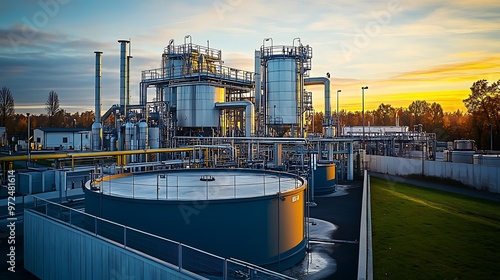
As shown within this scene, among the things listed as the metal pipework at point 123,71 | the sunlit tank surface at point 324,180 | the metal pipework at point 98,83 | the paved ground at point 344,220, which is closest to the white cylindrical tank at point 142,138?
the metal pipework at point 123,71

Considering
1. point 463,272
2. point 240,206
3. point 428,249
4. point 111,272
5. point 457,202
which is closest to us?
point 111,272

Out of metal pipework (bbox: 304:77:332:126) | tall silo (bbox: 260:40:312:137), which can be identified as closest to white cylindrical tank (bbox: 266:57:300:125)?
tall silo (bbox: 260:40:312:137)

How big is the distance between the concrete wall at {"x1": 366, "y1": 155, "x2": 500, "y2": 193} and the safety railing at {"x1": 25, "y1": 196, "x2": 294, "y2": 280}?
2990 centimetres

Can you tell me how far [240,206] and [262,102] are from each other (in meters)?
31.6

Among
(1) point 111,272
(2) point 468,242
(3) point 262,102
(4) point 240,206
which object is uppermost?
(3) point 262,102

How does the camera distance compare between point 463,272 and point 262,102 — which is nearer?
point 463,272

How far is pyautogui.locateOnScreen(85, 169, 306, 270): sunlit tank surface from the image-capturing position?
40.8 feet

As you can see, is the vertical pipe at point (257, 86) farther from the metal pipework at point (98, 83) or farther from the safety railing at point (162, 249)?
the safety railing at point (162, 249)

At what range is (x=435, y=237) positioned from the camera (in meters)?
18.6

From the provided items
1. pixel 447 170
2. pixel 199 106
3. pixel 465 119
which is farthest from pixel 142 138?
pixel 465 119

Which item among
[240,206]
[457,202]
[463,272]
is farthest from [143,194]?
[457,202]

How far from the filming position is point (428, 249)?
16578mm

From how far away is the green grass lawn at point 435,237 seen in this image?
46.3 feet

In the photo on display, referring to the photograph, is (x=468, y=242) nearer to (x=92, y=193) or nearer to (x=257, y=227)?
(x=257, y=227)
